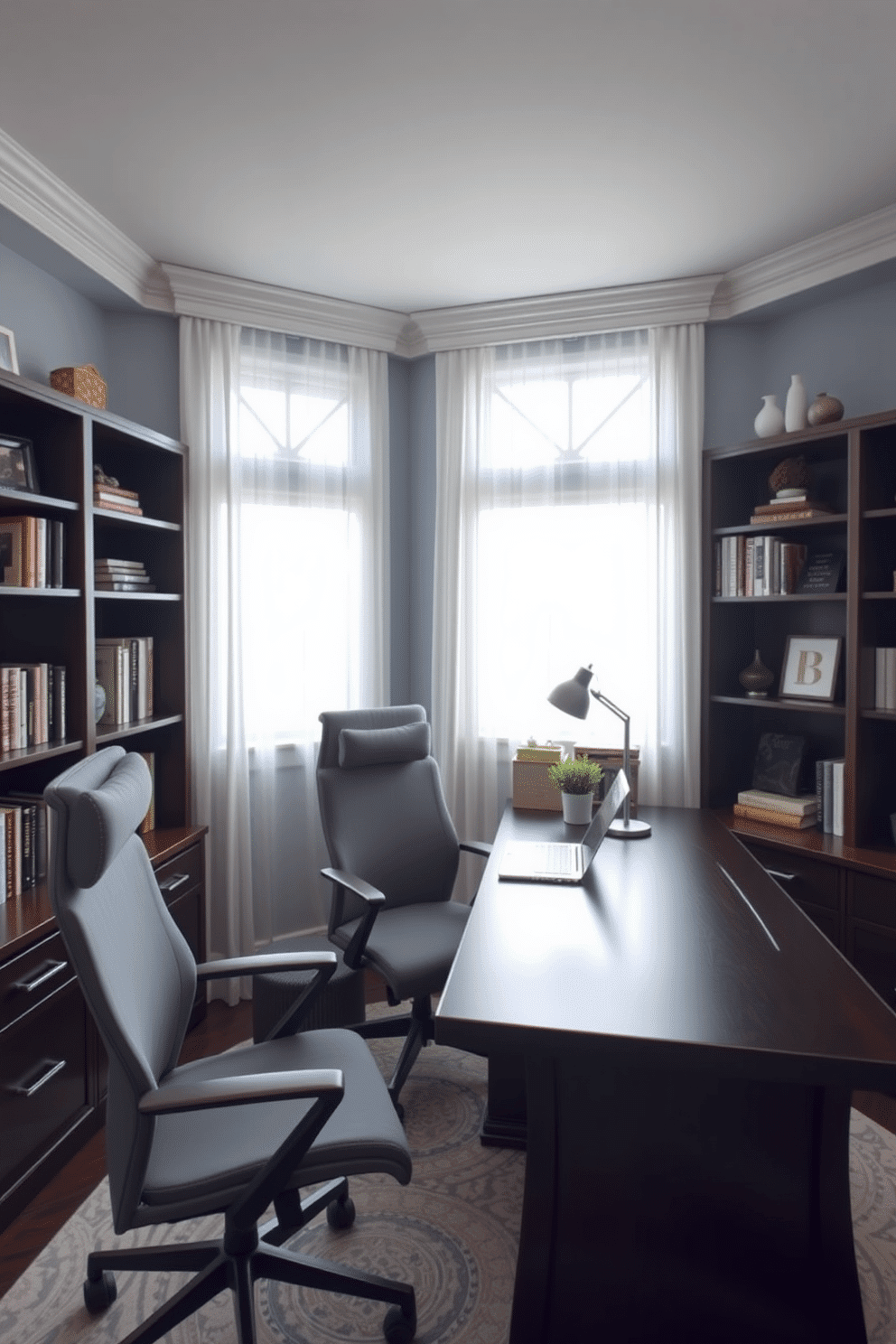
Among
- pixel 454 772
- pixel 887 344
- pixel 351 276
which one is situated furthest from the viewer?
pixel 454 772

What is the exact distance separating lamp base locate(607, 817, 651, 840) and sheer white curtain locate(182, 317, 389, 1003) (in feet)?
4.55

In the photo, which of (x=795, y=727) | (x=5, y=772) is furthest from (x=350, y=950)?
(x=795, y=727)

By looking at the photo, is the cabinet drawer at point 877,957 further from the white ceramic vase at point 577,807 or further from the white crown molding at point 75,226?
the white crown molding at point 75,226

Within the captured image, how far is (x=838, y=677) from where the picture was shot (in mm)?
3188

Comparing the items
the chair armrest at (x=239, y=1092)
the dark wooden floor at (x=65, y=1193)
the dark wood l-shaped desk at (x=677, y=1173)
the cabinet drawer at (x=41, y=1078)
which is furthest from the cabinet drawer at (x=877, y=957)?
the cabinet drawer at (x=41, y=1078)

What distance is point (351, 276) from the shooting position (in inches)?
131

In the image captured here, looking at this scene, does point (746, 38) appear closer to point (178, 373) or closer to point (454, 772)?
point (178, 373)

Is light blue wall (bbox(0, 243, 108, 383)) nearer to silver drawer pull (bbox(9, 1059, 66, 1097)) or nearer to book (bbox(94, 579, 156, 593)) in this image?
book (bbox(94, 579, 156, 593))

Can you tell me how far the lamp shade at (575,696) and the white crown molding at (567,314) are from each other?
1.68m

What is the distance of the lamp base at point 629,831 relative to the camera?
8.84 feet

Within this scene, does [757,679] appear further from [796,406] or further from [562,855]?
[562,855]

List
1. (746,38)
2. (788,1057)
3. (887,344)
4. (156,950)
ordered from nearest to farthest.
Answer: (788,1057)
(156,950)
(746,38)
(887,344)

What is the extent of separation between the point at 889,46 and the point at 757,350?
1571mm

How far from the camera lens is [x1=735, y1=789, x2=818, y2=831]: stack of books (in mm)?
3141
